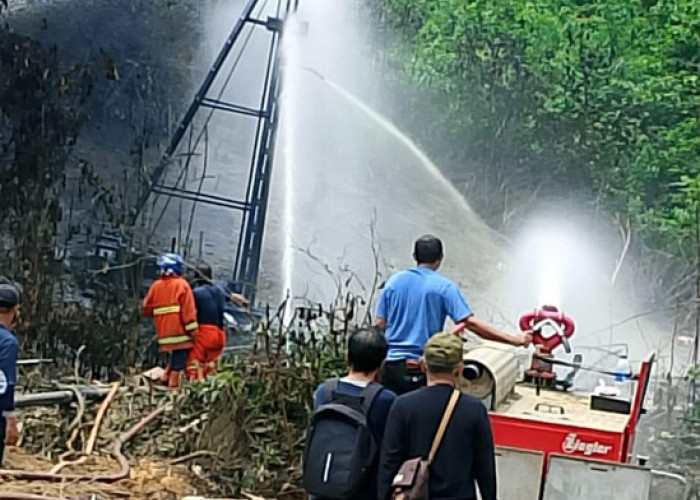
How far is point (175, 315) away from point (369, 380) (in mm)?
5201

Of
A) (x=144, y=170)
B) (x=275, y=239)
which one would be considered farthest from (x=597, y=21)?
(x=144, y=170)

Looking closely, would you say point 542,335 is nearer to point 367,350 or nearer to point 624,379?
point 624,379

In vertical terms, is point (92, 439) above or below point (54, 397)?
below

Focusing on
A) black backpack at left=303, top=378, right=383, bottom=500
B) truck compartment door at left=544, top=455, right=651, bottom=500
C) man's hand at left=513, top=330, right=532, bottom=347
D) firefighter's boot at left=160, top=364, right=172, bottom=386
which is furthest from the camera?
firefighter's boot at left=160, top=364, right=172, bottom=386

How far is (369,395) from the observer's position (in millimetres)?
4043

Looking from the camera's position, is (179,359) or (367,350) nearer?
(367,350)

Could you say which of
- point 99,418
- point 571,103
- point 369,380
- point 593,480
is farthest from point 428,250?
point 571,103

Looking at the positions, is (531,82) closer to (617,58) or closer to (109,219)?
(617,58)

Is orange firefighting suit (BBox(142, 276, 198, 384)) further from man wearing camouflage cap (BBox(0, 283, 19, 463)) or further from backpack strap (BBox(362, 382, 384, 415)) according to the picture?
backpack strap (BBox(362, 382, 384, 415))

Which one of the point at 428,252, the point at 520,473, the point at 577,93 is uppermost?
the point at 577,93

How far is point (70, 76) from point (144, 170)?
1.99m

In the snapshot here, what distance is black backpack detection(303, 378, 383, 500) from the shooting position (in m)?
3.95

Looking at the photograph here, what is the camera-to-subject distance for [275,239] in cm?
2030

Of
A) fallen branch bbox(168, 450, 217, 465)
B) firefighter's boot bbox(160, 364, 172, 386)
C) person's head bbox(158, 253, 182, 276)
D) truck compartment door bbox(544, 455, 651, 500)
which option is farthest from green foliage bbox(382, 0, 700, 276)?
truck compartment door bbox(544, 455, 651, 500)
